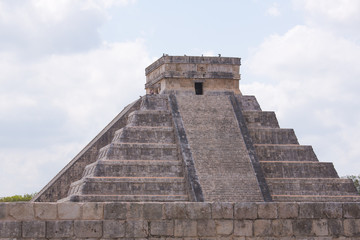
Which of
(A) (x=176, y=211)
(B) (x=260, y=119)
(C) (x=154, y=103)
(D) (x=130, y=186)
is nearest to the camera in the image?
Result: (A) (x=176, y=211)

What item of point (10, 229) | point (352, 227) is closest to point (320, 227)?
point (352, 227)

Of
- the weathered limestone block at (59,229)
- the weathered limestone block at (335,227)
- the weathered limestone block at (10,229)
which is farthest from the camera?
the weathered limestone block at (335,227)

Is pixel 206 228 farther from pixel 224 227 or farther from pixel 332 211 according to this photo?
pixel 332 211

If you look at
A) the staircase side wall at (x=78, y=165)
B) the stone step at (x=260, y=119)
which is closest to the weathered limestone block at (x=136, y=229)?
the staircase side wall at (x=78, y=165)

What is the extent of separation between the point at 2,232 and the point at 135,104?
26.4 metres

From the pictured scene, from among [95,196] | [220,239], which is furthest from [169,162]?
[220,239]

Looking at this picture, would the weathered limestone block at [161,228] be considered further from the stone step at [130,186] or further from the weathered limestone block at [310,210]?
the stone step at [130,186]

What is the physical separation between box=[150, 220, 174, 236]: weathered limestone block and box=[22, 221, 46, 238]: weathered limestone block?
1777 millimetres

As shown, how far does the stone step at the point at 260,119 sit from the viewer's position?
37469 millimetres

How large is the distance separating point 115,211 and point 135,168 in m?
20.5

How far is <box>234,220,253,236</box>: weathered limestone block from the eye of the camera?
13070mm

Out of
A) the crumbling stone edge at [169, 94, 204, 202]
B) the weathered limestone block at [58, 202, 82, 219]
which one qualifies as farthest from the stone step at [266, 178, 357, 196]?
the weathered limestone block at [58, 202, 82, 219]

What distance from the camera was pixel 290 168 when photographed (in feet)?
116

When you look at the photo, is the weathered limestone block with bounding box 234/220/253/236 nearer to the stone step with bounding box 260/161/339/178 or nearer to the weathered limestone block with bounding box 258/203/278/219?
the weathered limestone block with bounding box 258/203/278/219
